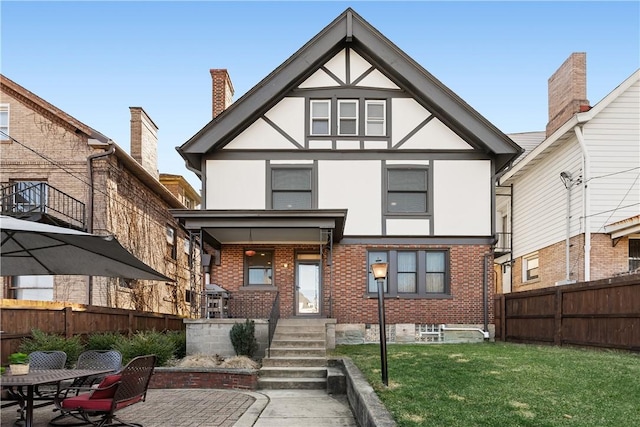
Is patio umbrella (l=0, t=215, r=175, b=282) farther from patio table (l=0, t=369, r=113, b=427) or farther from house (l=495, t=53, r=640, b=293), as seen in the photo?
house (l=495, t=53, r=640, b=293)

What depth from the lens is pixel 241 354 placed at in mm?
12250

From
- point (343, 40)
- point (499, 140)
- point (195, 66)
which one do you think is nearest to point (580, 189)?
point (499, 140)

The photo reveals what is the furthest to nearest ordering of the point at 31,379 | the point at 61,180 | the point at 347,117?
the point at 61,180 < the point at 347,117 < the point at 31,379

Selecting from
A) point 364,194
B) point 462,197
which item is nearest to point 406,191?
point 364,194

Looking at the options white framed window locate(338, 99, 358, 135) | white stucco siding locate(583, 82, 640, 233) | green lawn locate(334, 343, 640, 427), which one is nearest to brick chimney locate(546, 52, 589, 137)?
white stucco siding locate(583, 82, 640, 233)

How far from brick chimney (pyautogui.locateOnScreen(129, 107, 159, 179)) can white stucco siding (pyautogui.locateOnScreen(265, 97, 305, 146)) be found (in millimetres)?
6949

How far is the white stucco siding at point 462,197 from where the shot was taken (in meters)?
15.9

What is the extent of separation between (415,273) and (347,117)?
517 centimetres

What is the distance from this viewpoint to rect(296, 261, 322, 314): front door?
52.1 feet

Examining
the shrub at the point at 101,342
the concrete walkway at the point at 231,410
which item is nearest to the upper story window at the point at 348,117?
the shrub at the point at 101,342

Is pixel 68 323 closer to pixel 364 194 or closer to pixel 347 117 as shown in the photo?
pixel 364 194

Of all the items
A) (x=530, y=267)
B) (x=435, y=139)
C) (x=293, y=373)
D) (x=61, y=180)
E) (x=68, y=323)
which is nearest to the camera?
(x=293, y=373)

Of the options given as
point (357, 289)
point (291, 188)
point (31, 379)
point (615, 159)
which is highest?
point (615, 159)

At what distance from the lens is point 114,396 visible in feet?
20.6
